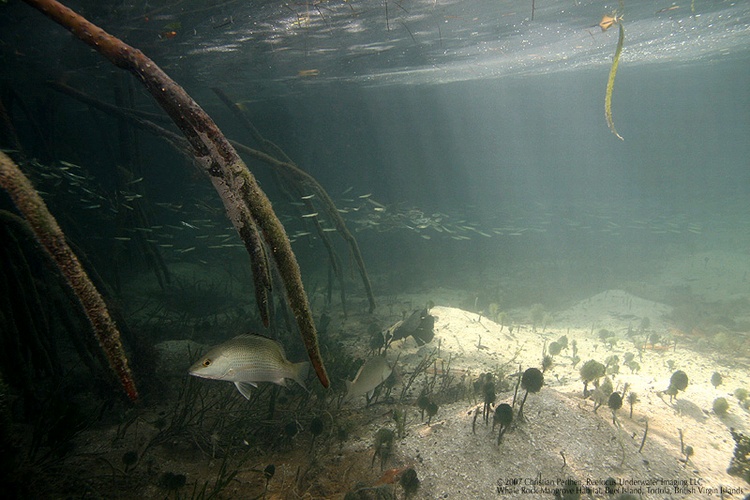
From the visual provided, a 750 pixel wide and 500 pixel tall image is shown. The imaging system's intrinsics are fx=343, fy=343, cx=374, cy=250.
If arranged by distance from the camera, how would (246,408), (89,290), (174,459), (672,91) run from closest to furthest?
(89,290) → (174,459) → (246,408) → (672,91)

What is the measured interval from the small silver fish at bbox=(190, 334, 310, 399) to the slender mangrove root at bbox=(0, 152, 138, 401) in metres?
1.45

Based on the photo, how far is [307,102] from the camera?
2944 cm

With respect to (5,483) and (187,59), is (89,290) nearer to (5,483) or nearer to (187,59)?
(5,483)

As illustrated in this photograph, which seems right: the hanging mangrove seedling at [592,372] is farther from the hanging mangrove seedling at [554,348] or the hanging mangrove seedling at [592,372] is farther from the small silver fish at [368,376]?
the hanging mangrove seedling at [554,348]

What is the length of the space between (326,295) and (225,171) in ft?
35.3

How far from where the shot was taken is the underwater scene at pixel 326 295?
3.12 metres

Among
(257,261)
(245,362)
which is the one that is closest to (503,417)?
(245,362)

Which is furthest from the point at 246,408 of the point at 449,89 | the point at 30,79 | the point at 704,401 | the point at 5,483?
the point at 449,89

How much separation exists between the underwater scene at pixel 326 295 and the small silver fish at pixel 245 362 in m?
0.02

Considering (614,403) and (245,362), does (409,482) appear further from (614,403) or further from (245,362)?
(614,403)

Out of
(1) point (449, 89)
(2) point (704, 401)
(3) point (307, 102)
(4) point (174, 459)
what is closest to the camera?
(4) point (174, 459)

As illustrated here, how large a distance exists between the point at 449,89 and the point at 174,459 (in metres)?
33.7

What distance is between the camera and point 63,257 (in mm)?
1481

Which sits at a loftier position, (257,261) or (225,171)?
(225,171)
